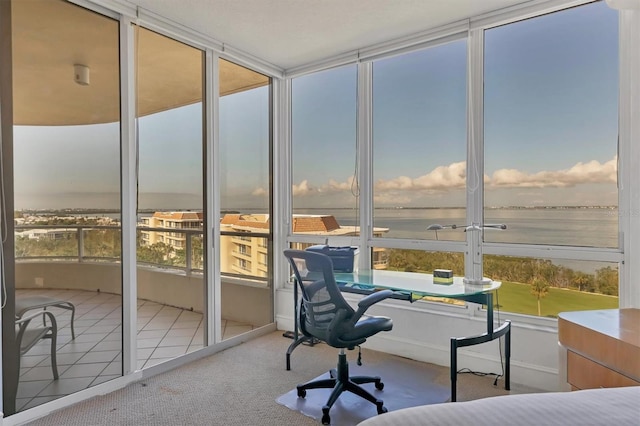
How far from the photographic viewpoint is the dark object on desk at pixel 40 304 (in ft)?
7.47

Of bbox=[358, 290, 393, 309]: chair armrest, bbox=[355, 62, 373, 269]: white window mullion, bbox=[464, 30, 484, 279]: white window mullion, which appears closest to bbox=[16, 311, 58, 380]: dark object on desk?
bbox=[358, 290, 393, 309]: chair armrest

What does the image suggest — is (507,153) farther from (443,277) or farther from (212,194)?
(212,194)

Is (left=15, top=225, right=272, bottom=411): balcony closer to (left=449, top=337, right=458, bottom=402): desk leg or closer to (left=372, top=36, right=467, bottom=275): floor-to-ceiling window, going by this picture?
(left=372, top=36, right=467, bottom=275): floor-to-ceiling window

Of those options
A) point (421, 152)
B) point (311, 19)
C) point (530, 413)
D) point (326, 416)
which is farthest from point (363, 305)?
point (311, 19)

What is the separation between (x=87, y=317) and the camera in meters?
2.60

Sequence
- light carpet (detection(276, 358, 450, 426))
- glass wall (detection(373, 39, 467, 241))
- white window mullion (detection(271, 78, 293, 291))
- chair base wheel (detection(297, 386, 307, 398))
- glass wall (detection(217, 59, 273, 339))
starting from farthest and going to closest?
white window mullion (detection(271, 78, 293, 291))
glass wall (detection(217, 59, 273, 339))
glass wall (detection(373, 39, 467, 241))
chair base wheel (detection(297, 386, 307, 398))
light carpet (detection(276, 358, 450, 426))

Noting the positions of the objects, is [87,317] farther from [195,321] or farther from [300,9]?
[300,9]

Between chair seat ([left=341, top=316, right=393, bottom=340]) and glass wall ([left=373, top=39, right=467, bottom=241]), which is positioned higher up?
glass wall ([left=373, top=39, right=467, bottom=241])

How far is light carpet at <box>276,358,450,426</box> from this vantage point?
2.38 meters

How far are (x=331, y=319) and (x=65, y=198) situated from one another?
184cm

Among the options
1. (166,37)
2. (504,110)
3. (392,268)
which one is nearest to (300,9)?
(166,37)

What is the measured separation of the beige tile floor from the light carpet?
116cm

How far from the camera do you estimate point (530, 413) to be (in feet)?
3.11

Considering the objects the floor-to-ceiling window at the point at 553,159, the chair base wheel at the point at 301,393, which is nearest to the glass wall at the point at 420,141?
the floor-to-ceiling window at the point at 553,159
